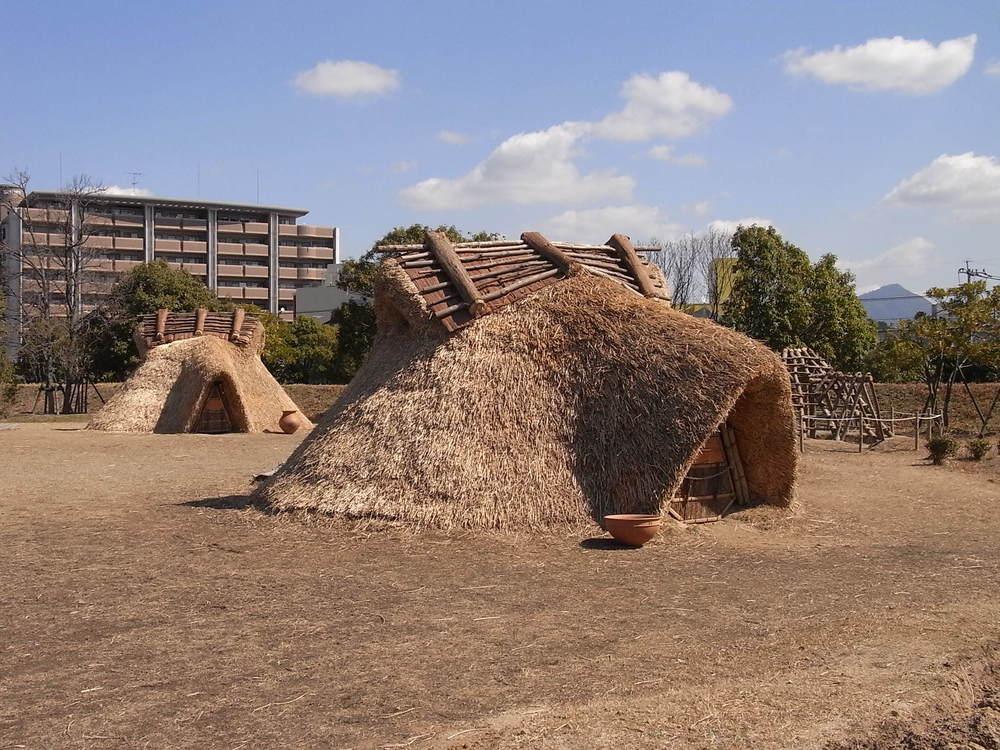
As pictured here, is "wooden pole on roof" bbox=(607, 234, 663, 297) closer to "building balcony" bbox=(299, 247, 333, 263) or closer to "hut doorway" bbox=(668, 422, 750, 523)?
"hut doorway" bbox=(668, 422, 750, 523)

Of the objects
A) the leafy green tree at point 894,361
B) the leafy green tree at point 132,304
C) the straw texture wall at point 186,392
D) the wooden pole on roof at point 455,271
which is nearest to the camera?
the wooden pole on roof at point 455,271

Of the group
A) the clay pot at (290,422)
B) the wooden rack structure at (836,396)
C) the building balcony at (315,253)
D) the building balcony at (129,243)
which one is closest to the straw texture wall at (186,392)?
the clay pot at (290,422)

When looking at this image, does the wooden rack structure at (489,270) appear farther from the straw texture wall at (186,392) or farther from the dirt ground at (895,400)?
the dirt ground at (895,400)

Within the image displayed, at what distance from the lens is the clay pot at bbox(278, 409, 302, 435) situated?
87.0 ft

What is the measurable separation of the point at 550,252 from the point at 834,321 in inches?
967

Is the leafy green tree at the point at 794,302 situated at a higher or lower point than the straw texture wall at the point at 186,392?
higher

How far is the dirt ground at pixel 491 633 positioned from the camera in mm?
5438

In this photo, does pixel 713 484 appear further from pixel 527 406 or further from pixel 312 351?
pixel 312 351

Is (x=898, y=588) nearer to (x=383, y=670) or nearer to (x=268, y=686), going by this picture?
(x=383, y=670)

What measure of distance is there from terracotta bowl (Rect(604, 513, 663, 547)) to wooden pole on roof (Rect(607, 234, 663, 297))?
5.26m

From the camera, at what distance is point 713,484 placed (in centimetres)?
1264

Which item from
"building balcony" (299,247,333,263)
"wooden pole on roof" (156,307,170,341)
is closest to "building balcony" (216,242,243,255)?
"building balcony" (299,247,333,263)

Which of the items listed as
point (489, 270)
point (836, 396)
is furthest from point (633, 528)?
Result: point (836, 396)

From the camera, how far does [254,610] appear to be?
7883mm
